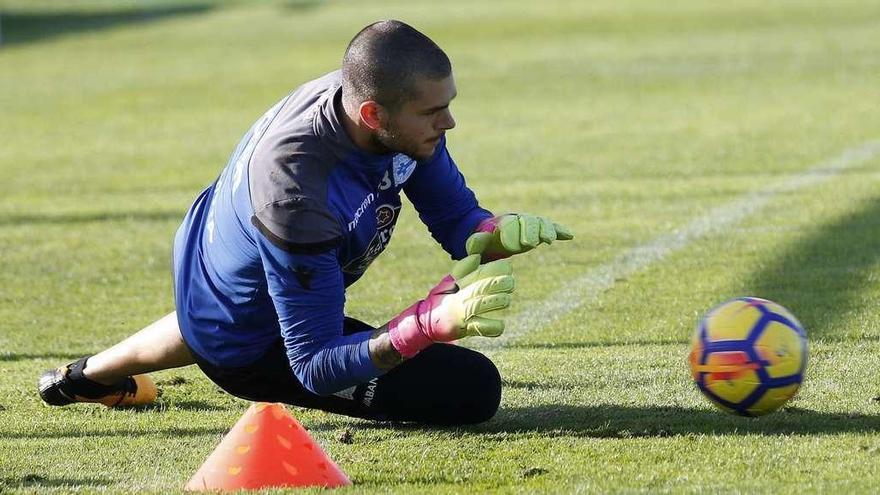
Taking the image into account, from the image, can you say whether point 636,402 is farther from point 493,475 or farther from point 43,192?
point 43,192

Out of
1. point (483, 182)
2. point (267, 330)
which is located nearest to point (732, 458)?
point (267, 330)

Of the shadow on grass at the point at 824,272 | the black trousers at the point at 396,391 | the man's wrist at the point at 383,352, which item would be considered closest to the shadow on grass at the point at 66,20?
the shadow on grass at the point at 824,272

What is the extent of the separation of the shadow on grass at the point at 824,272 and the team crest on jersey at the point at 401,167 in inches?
92.6

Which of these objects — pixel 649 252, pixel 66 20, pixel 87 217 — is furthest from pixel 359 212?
pixel 66 20

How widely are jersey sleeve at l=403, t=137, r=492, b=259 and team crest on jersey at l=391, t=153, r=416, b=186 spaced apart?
0.22 meters

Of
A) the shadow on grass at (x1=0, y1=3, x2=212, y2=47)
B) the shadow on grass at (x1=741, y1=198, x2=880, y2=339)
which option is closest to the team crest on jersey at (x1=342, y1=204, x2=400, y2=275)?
the shadow on grass at (x1=741, y1=198, x2=880, y2=339)

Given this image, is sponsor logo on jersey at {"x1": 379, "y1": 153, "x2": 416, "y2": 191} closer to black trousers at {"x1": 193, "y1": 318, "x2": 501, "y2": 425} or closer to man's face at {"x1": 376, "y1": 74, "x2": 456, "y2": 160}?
man's face at {"x1": 376, "y1": 74, "x2": 456, "y2": 160}

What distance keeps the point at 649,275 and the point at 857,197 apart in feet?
9.37

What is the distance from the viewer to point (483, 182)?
12.7m

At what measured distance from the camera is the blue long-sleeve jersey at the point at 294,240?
194 inches

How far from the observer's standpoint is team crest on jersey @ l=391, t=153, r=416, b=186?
5438mm

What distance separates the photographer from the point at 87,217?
11688 mm

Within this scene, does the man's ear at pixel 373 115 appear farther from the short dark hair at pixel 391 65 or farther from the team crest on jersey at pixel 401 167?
the team crest on jersey at pixel 401 167

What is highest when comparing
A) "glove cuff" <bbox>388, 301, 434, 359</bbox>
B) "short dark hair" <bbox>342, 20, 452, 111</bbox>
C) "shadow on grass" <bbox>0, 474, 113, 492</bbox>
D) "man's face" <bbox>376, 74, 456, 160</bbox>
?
"short dark hair" <bbox>342, 20, 452, 111</bbox>
